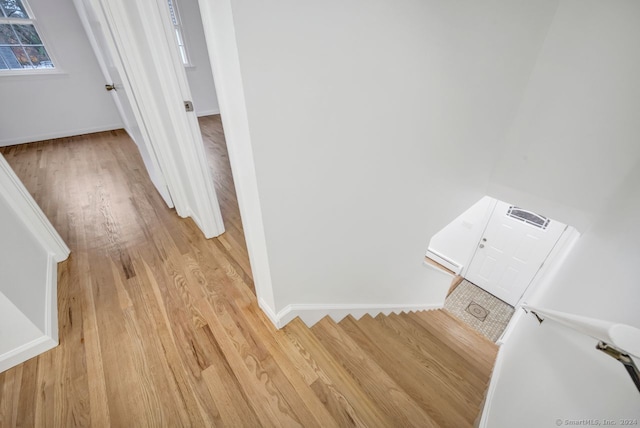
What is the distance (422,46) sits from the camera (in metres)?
1.11

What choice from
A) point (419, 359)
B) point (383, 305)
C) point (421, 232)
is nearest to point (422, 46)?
point (421, 232)

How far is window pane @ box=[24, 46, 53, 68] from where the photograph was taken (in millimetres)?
3696

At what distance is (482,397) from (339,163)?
6.04 feet

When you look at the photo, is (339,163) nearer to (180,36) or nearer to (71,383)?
(71,383)

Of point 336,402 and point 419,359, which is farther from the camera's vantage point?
point 419,359

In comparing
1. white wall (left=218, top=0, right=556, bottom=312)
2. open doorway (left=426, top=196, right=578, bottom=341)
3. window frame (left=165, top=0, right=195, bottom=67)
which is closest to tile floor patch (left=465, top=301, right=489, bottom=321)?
open doorway (left=426, top=196, right=578, bottom=341)

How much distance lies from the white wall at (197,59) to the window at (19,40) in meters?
2.04

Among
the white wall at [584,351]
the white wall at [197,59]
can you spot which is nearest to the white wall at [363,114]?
the white wall at [584,351]

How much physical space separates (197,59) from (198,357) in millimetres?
5643

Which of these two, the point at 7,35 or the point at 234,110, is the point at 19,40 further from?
the point at 234,110

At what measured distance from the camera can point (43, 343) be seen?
127cm

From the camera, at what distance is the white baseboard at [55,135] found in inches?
153

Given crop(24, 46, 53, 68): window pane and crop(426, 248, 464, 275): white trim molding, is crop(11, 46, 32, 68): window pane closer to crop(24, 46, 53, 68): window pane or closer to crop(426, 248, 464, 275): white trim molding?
crop(24, 46, 53, 68): window pane

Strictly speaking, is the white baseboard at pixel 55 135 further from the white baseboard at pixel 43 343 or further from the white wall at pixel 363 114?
the white wall at pixel 363 114
